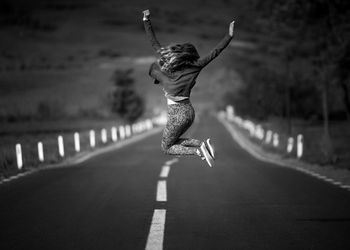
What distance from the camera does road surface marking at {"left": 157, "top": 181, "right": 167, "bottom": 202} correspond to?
996 centimetres

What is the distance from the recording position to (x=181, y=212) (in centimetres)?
849

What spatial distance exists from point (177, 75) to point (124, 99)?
163 feet

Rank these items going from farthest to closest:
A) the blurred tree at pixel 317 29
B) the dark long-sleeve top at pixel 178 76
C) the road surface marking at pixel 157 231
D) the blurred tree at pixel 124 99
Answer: the blurred tree at pixel 124 99 < the blurred tree at pixel 317 29 < the dark long-sleeve top at pixel 178 76 < the road surface marking at pixel 157 231

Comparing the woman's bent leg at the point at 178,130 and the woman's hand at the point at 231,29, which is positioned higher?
the woman's hand at the point at 231,29

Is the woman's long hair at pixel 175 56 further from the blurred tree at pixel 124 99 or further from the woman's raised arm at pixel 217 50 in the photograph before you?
the blurred tree at pixel 124 99

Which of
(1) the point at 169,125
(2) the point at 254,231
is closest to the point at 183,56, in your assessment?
(1) the point at 169,125

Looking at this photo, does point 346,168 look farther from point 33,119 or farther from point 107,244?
point 33,119

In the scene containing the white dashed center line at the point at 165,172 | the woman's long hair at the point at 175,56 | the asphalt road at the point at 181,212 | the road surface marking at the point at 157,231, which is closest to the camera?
the road surface marking at the point at 157,231

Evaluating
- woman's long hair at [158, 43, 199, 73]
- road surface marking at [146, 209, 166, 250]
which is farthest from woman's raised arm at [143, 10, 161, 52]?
road surface marking at [146, 209, 166, 250]

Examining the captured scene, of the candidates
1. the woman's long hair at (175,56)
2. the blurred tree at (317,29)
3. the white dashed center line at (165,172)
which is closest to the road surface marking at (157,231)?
the woman's long hair at (175,56)

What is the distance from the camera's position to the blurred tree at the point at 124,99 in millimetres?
57000

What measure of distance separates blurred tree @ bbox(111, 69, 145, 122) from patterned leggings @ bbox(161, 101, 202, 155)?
1928 inches

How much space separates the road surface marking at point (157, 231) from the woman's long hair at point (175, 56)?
213cm

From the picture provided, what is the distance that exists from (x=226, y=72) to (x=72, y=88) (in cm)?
3805
